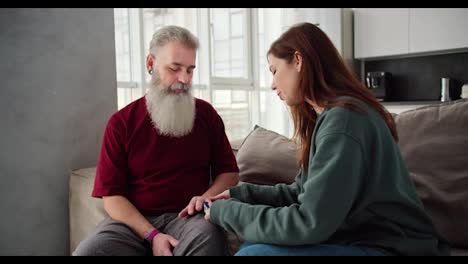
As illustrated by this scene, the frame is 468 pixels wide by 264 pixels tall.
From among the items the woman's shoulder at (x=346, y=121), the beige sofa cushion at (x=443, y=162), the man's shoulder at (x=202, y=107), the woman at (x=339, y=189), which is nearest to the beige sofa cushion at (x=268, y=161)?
the man's shoulder at (x=202, y=107)

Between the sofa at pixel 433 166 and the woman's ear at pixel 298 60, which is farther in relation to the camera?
the sofa at pixel 433 166

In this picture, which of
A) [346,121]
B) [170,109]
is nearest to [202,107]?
[170,109]

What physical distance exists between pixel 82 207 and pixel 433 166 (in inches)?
55.3

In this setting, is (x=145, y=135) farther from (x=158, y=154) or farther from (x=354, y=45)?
(x=354, y=45)

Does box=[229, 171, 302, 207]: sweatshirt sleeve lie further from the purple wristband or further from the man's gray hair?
the man's gray hair

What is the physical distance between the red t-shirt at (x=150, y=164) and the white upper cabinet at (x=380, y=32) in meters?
3.14

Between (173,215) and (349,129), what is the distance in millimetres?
762

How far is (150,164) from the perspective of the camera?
1.48 metres

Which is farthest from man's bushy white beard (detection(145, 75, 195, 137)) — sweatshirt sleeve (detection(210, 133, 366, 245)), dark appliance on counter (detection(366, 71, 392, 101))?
dark appliance on counter (detection(366, 71, 392, 101))

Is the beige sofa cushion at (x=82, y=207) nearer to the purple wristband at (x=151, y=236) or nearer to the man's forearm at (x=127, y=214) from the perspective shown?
the man's forearm at (x=127, y=214)

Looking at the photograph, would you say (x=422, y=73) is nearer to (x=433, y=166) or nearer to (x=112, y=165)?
(x=433, y=166)

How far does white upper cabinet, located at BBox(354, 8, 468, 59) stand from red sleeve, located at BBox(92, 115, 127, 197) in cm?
340

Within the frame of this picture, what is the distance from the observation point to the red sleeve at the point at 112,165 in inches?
56.1

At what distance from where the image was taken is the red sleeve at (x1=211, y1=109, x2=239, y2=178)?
62.7 inches
